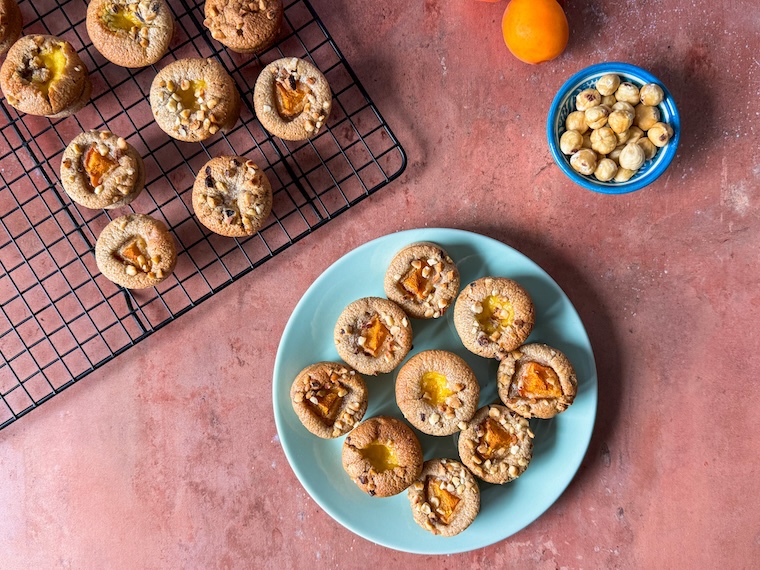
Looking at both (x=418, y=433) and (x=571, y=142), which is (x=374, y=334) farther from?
(x=571, y=142)

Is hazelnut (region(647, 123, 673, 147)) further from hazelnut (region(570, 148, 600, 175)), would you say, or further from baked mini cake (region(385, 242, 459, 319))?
baked mini cake (region(385, 242, 459, 319))

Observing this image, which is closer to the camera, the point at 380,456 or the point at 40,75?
the point at 40,75

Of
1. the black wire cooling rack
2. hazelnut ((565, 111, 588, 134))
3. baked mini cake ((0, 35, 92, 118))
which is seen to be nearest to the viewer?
baked mini cake ((0, 35, 92, 118))

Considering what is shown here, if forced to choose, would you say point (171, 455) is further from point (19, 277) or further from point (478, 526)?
point (478, 526)

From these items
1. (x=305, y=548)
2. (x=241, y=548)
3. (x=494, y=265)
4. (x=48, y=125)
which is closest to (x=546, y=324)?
(x=494, y=265)

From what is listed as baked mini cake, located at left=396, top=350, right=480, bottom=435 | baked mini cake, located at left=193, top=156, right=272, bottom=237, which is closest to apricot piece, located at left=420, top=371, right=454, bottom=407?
baked mini cake, located at left=396, top=350, right=480, bottom=435

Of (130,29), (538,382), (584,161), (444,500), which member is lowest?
(444,500)

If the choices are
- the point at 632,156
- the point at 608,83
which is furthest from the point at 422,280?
the point at 608,83
